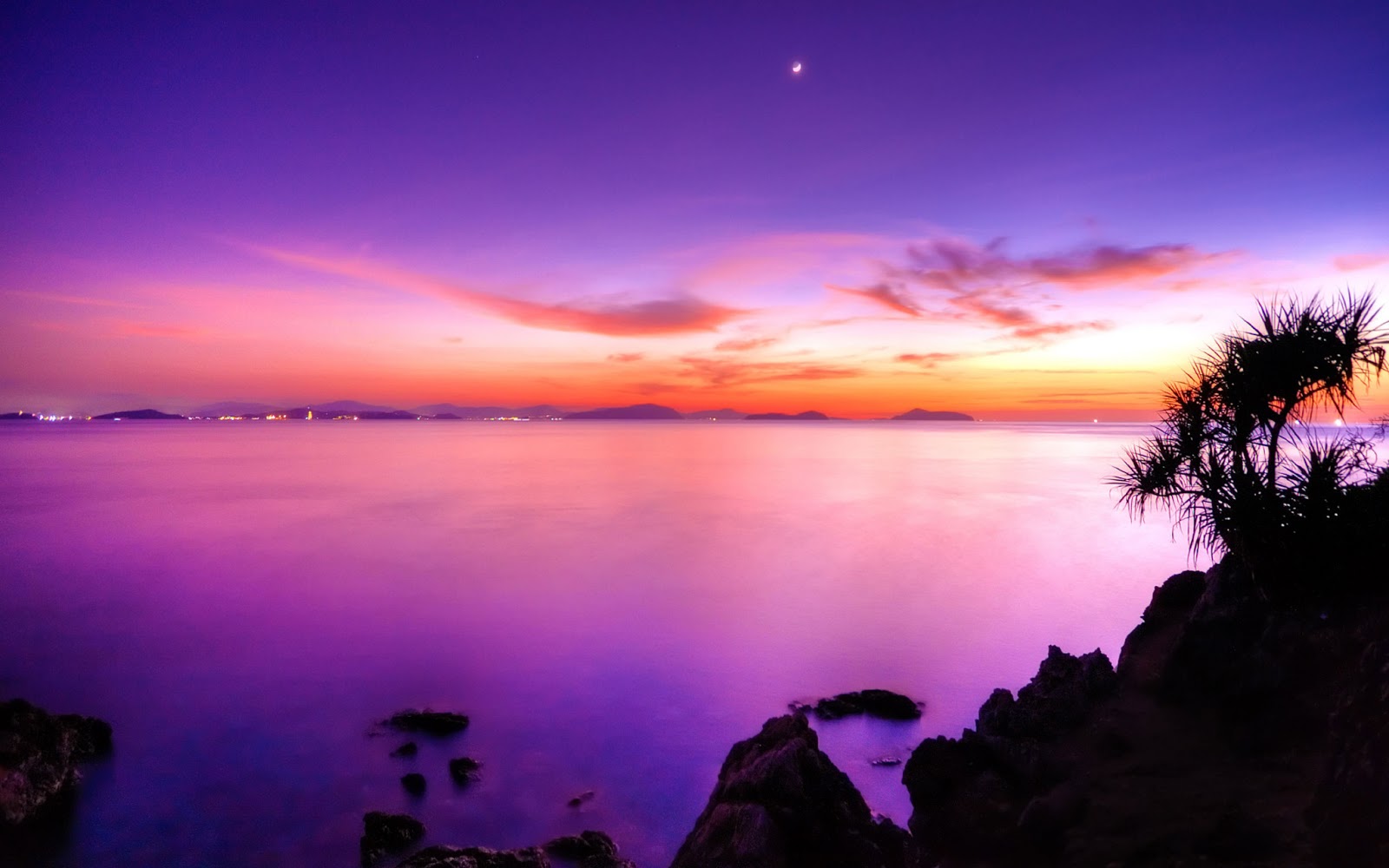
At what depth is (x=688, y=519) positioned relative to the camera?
42.1 meters

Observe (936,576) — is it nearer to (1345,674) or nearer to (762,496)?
(1345,674)

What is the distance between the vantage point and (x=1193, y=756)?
883 cm

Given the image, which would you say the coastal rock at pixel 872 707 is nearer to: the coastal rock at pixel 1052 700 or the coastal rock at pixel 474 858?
the coastal rock at pixel 1052 700

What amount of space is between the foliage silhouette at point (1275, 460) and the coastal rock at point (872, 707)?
6113 millimetres

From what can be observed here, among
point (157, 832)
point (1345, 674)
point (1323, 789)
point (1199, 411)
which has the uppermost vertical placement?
point (1199, 411)

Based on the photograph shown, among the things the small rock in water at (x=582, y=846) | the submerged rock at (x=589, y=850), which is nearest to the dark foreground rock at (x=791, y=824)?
the submerged rock at (x=589, y=850)

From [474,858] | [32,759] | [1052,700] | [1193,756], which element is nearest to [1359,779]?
[1193,756]

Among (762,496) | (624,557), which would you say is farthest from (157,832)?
(762,496)

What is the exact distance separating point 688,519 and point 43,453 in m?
102

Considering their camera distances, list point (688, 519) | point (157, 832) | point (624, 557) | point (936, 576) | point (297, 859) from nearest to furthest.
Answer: point (297, 859), point (157, 832), point (936, 576), point (624, 557), point (688, 519)

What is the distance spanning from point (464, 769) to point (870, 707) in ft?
25.9

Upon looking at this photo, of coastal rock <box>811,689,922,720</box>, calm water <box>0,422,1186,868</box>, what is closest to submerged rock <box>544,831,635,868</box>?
calm water <box>0,422,1186,868</box>

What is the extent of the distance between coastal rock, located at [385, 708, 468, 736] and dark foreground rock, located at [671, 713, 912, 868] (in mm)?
6873

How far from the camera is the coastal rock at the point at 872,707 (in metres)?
13.9
